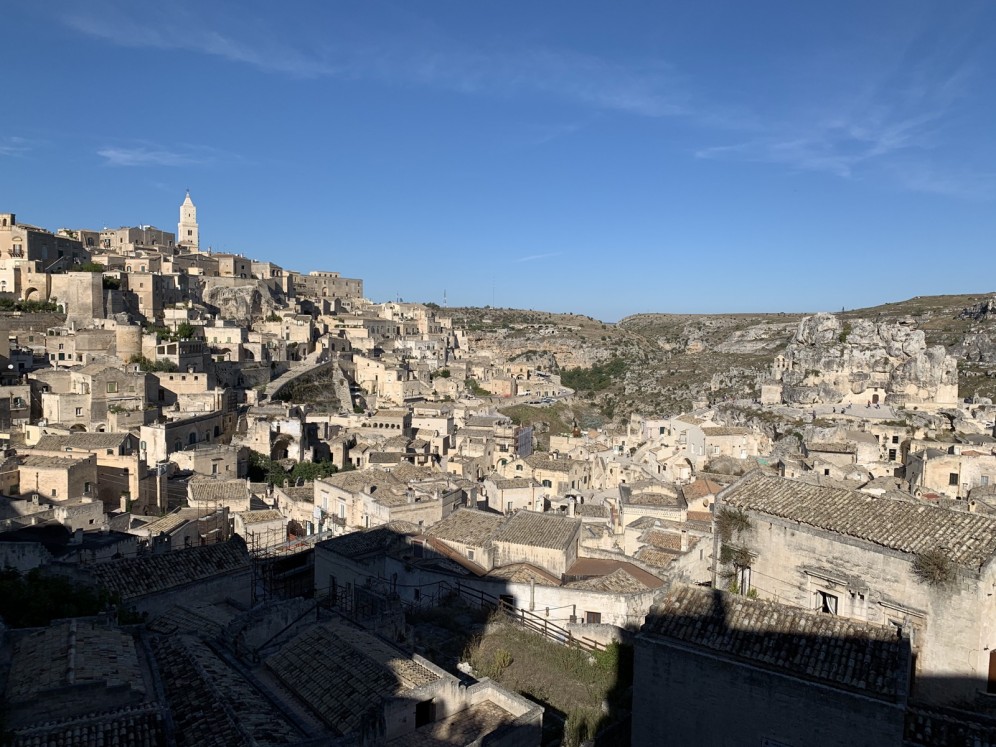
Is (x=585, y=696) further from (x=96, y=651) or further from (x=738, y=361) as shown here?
(x=738, y=361)

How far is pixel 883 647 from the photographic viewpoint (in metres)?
7.79

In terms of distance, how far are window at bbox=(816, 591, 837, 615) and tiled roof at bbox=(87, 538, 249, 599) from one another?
9.69 meters

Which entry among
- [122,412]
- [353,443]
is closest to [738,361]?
[353,443]

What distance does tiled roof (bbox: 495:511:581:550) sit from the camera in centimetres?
1530

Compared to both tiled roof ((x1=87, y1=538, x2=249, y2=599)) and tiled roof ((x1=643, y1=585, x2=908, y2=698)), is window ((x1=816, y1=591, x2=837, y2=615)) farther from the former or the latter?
tiled roof ((x1=87, y1=538, x2=249, y2=599))

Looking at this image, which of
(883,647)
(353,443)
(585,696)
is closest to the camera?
(883,647)

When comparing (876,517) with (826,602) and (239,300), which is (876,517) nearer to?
(826,602)

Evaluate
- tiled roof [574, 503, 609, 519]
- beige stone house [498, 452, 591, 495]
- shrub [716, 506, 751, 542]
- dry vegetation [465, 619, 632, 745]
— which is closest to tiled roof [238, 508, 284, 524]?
tiled roof [574, 503, 609, 519]

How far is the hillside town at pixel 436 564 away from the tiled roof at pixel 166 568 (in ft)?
0.16

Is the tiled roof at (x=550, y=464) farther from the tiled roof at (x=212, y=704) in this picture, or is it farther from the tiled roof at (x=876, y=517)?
the tiled roof at (x=212, y=704)

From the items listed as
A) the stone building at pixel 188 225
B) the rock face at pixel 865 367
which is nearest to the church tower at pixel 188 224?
the stone building at pixel 188 225

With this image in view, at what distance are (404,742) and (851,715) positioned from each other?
4535mm

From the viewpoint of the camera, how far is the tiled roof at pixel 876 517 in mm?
9086

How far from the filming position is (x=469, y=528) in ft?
55.2
